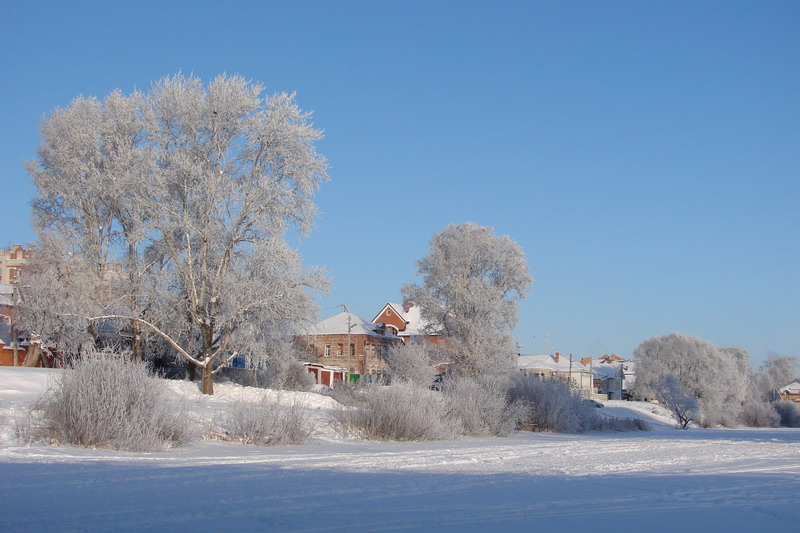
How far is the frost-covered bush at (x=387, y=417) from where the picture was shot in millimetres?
21297

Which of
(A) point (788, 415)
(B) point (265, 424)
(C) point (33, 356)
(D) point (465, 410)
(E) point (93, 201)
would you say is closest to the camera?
(B) point (265, 424)

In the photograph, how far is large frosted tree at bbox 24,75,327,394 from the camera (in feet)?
89.7

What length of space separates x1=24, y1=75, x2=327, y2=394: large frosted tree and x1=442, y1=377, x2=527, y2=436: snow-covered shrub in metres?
6.75

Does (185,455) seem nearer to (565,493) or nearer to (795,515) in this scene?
(565,493)

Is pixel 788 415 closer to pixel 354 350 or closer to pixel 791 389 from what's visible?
pixel 354 350

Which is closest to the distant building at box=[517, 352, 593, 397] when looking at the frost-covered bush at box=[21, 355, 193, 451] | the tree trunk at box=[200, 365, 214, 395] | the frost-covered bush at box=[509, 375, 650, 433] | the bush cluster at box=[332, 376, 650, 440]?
the bush cluster at box=[332, 376, 650, 440]

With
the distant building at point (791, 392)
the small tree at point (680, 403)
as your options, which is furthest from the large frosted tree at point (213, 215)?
the distant building at point (791, 392)

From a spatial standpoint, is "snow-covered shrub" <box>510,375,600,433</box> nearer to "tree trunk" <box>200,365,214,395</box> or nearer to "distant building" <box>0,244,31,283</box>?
"tree trunk" <box>200,365,214,395</box>

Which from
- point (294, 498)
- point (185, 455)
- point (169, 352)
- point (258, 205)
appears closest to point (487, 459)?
point (185, 455)

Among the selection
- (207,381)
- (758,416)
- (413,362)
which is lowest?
(758,416)

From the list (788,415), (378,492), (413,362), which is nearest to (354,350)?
(413,362)

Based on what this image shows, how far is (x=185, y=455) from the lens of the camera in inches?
531

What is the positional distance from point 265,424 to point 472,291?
35870mm

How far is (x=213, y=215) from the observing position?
27.6 meters
